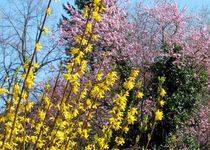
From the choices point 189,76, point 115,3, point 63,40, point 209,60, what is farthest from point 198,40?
point 63,40

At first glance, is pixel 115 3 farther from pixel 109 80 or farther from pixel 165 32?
pixel 109 80

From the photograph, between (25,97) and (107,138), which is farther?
(107,138)

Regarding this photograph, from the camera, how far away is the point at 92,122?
50.2 ft

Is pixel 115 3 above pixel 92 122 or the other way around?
above

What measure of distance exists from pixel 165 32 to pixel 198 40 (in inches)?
45.3

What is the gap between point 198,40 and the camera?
1636 cm

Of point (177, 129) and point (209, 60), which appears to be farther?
point (209, 60)

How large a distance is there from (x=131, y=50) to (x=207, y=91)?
277cm

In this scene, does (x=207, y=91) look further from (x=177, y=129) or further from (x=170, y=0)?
(x=170, y=0)

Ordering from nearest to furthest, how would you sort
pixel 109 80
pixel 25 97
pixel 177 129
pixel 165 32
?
pixel 25 97 → pixel 109 80 → pixel 177 129 → pixel 165 32

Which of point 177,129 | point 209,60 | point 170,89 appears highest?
point 209,60

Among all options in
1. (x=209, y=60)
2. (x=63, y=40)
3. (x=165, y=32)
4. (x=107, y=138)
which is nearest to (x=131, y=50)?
(x=165, y=32)

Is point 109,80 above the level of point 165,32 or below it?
below

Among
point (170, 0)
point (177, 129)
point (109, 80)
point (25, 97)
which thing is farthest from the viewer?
point (170, 0)
